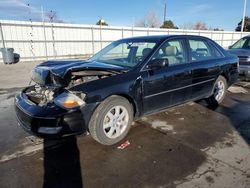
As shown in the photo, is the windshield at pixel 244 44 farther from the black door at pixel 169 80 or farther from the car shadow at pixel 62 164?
the car shadow at pixel 62 164

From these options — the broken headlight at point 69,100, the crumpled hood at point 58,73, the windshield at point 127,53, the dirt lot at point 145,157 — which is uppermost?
the windshield at point 127,53

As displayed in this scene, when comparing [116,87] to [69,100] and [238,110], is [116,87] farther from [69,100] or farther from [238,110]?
[238,110]

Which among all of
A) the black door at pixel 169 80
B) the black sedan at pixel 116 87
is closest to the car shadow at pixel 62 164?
the black sedan at pixel 116 87

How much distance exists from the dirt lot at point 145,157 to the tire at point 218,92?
962 millimetres

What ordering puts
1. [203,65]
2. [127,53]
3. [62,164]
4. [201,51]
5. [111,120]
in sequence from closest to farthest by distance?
[62,164]
[111,120]
[127,53]
[203,65]
[201,51]

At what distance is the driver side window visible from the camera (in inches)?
158

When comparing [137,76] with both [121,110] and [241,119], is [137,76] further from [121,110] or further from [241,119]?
[241,119]

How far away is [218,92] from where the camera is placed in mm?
5492

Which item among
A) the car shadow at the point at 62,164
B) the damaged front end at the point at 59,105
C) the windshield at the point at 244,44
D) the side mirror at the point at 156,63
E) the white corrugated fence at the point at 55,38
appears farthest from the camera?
the white corrugated fence at the point at 55,38

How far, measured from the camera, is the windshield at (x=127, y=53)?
399 centimetres

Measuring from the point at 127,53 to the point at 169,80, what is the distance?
1.08m

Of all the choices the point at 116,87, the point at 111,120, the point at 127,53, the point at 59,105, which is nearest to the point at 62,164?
the point at 59,105

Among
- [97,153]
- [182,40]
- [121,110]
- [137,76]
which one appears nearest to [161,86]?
[137,76]

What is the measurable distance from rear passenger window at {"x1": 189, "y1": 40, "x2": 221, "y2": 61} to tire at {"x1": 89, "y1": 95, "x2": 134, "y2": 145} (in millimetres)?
1975
